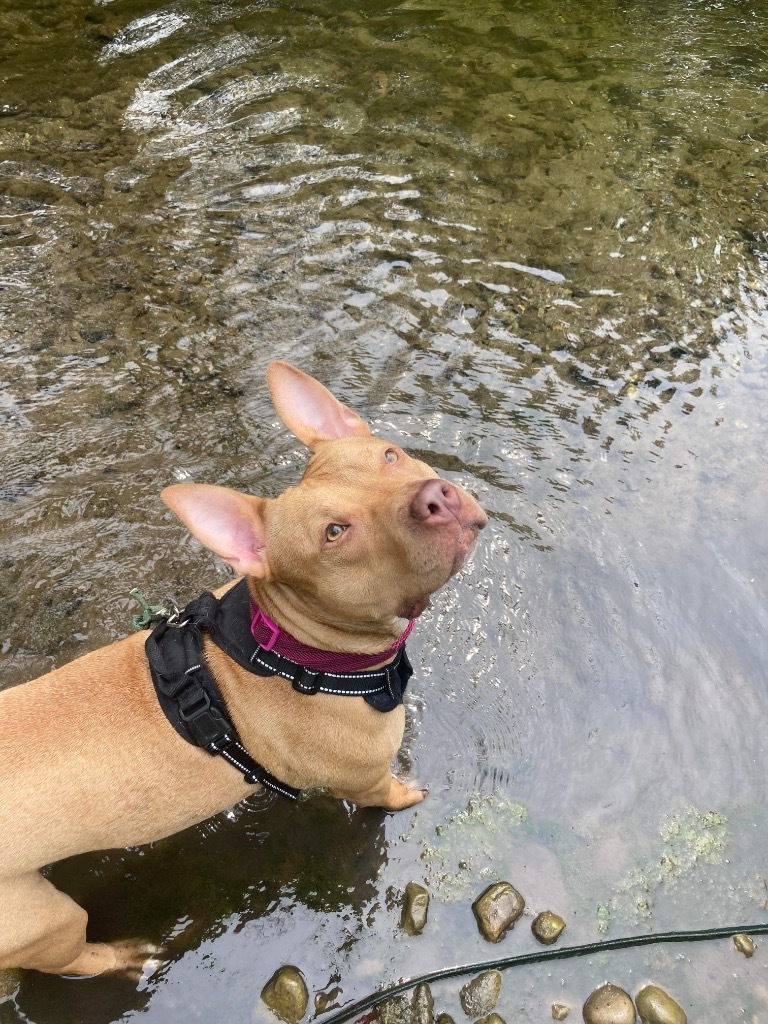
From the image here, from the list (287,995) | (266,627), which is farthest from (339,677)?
(287,995)

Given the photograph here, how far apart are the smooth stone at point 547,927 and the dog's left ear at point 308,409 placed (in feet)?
8.77

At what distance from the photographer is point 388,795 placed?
13.5 feet

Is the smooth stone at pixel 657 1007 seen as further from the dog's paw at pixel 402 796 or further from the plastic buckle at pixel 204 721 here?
the plastic buckle at pixel 204 721

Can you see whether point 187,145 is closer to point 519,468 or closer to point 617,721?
point 519,468

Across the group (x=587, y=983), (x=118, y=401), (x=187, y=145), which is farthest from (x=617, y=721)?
(x=187, y=145)

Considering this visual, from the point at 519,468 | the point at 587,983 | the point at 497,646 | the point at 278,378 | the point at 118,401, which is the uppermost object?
the point at 278,378

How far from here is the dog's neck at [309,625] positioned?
343 cm

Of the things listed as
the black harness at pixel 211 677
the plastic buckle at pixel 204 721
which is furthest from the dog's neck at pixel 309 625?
the plastic buckle at pixel 204 721

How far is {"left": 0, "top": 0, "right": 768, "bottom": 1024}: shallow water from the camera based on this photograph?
4.11 metres

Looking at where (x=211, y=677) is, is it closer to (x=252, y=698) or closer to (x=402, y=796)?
(x=252, y=698)

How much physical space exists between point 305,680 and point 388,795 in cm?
112

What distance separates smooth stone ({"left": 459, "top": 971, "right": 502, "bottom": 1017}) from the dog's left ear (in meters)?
2.80

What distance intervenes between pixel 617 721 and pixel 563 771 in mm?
477

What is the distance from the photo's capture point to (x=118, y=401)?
6.04 metres
